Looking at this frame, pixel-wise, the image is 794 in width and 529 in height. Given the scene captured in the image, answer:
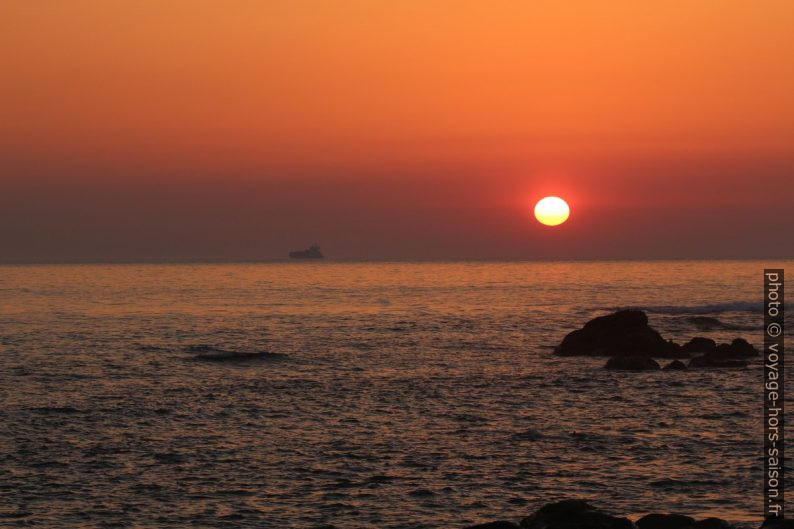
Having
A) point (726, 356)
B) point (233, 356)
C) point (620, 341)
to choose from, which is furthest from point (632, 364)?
point (233, 356)

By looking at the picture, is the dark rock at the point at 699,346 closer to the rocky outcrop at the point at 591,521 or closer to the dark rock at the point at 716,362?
the dark rock at the point at 716,362

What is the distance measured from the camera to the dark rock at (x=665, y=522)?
2077 centimetres

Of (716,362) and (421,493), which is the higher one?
(716,362)

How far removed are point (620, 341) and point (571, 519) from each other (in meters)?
45.0

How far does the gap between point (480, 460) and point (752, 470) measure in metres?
8.23

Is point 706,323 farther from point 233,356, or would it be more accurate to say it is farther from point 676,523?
point 676,523

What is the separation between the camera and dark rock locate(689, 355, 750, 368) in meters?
55.2

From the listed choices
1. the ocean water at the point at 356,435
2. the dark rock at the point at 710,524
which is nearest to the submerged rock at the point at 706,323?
the ocean water at the point at 356,435

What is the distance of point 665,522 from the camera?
20922 millimetres

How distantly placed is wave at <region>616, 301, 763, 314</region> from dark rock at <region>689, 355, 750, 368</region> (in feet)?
184

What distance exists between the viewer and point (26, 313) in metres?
104

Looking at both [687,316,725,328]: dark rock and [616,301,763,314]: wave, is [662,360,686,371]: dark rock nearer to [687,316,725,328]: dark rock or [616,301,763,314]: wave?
[687,316,725,328]: dark rock

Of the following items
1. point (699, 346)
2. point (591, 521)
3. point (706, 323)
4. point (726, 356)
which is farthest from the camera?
point (706, 323)

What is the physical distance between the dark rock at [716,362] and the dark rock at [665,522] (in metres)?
35.9
